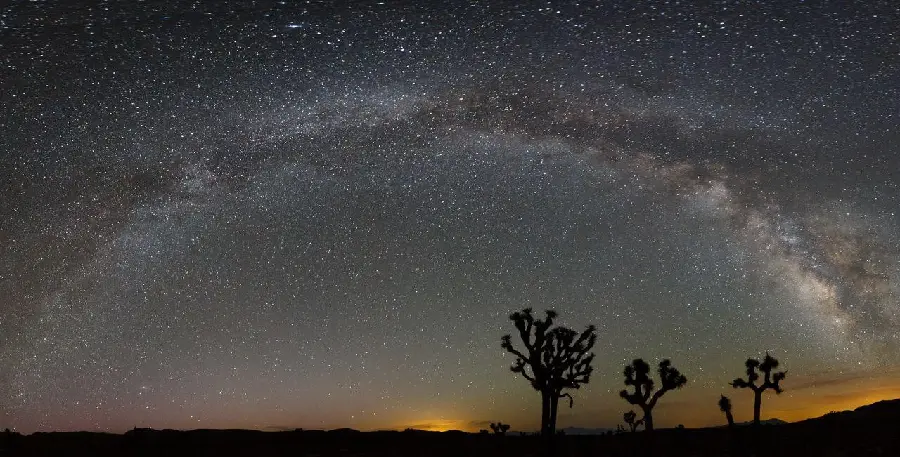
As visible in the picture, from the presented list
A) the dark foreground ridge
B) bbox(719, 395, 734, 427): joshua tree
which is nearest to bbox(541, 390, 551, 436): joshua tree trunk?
the dark foreground ridge

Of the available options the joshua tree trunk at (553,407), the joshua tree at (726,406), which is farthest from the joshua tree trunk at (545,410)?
the joshua tree at (726,406)

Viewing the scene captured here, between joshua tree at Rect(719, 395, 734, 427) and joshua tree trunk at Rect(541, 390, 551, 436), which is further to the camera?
joshua tree at Rect(719, 395, 734, 427)

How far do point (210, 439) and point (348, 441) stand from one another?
6229 mm

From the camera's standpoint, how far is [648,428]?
29953 millimetres

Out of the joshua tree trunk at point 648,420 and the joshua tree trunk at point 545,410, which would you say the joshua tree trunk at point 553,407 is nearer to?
the joshua tree trunk at point 545,410

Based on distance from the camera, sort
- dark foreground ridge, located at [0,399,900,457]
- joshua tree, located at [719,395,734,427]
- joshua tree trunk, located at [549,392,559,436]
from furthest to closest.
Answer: joshua tree, located at [719,395,734,427] < joshua tree trunk, located at [549,392,559,436] < dark foreground ridge, located at [0,399,900,457]

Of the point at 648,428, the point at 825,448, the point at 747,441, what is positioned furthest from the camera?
the point at 747,441

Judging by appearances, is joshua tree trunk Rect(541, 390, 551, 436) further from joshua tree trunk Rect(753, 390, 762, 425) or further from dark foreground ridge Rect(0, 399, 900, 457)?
joshua tree trunk Rect(753, 390, 762, 425)

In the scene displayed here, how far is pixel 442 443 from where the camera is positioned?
3184 centimetres

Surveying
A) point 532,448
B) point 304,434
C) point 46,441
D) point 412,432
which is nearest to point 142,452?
point 46,441

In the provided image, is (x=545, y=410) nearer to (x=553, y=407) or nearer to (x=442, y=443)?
(x=553, y=407)

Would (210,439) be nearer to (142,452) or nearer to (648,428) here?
(142,452)

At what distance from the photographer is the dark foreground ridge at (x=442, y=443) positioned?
25797mm

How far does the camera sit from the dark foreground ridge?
84.6 ft
